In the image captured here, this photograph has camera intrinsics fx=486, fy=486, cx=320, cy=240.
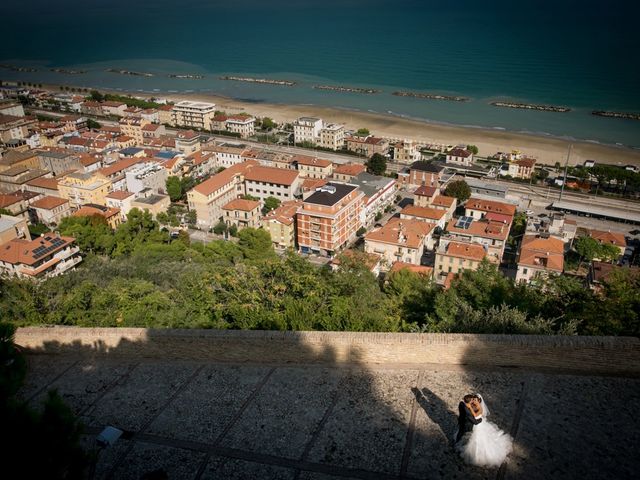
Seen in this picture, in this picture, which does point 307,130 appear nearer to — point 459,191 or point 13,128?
point 459,191

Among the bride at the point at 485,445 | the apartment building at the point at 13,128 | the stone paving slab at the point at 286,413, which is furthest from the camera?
the apartment building at the point at 13,128

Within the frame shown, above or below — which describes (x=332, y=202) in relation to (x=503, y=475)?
below

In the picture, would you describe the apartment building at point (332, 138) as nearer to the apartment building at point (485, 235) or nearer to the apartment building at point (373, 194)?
the apartment building at point (373, 194)

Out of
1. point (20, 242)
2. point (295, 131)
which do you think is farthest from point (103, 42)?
point (20, 242)

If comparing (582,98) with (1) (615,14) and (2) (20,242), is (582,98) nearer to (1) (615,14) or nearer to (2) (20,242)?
(2) (20,242)

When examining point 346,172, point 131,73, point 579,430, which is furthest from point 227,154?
point 131,73

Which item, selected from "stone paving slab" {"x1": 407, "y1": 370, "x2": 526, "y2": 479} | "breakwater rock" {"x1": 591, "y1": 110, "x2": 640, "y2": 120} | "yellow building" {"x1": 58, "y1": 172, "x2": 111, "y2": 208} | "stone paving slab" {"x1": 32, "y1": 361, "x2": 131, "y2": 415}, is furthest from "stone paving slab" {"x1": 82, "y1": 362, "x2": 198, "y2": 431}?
"breakwater rock" {"x1": 591, "y1": 110, "x2": 640, "y2": 120}

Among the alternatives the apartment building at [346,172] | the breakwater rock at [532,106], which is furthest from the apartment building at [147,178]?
the breakwater rock at [532,106]
